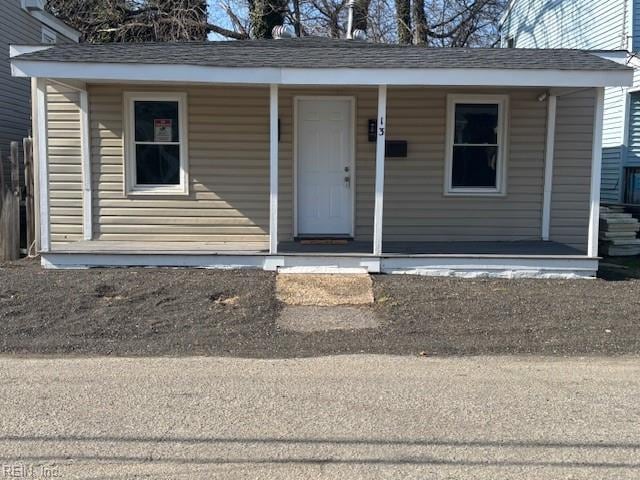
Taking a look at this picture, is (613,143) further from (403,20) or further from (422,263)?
(403,20)

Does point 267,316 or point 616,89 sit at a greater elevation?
point 616,89

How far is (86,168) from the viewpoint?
10.3 meters

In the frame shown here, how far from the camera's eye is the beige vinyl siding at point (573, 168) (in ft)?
34.3

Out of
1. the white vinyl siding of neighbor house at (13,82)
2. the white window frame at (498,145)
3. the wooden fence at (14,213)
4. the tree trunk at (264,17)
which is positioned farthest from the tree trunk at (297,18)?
the wooden fence at (14,213)

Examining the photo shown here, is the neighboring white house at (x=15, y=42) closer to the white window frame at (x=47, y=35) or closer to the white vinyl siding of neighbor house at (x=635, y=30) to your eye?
the white window frame at (x=47, y=35)

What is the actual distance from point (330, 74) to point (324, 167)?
2.22m

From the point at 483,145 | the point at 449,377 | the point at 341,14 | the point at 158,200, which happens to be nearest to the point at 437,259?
the point at 483,145

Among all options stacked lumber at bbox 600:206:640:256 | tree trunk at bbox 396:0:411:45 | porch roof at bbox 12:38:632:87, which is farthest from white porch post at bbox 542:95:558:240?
tree trunk at bbox 396:0:411:45

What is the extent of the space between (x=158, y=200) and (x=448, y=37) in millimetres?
18639

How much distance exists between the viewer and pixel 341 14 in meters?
25.0

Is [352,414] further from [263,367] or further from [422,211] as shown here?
[422,211]

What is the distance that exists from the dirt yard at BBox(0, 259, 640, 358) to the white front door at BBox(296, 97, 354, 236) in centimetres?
212

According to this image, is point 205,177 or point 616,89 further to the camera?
point 616,89

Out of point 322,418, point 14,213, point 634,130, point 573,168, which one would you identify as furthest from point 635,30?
point 14,213
